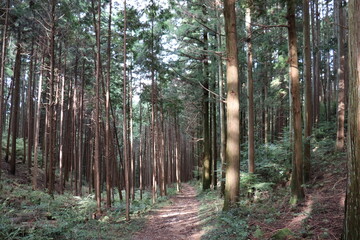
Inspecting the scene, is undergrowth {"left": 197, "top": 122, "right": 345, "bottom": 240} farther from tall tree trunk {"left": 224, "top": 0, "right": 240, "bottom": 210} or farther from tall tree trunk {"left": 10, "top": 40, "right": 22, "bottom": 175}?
tall tree trunk {"left": 10, "top": 40, "right": 22, "bottom": 175}

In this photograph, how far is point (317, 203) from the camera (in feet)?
22.1

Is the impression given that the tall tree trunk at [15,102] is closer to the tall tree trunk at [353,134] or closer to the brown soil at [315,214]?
the brown soil at [315,214]

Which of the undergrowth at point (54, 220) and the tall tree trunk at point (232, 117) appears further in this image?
the tall tree trunk at point (232, 117)

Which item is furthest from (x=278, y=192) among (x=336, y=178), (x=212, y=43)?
(x=212, y=43)

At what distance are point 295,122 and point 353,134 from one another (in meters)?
3.64

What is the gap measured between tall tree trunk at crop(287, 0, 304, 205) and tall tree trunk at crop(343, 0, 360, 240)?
3.42 m

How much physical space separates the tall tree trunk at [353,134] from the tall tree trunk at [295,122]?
135 inches

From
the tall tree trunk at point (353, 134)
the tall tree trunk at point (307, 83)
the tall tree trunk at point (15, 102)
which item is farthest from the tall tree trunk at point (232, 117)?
the tall tree trunk at point (15, 102)

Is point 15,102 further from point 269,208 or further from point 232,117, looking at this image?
point 269,208

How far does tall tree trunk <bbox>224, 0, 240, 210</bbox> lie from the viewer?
786 cm

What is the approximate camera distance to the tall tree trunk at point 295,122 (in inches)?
283

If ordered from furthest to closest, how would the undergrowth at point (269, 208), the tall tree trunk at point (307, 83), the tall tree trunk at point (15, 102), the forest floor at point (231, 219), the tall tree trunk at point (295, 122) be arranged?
the tall tree trunk at point (15, 102)
the tall tree trunk at point (307, 83)
the tall tree trunk at point (295, 122)
the undergrowth at point (269, 208)
the forest floor at point (231, 219)

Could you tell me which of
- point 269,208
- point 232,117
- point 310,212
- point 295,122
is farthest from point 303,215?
point 232,117

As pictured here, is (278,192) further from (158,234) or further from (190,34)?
(190,34)
